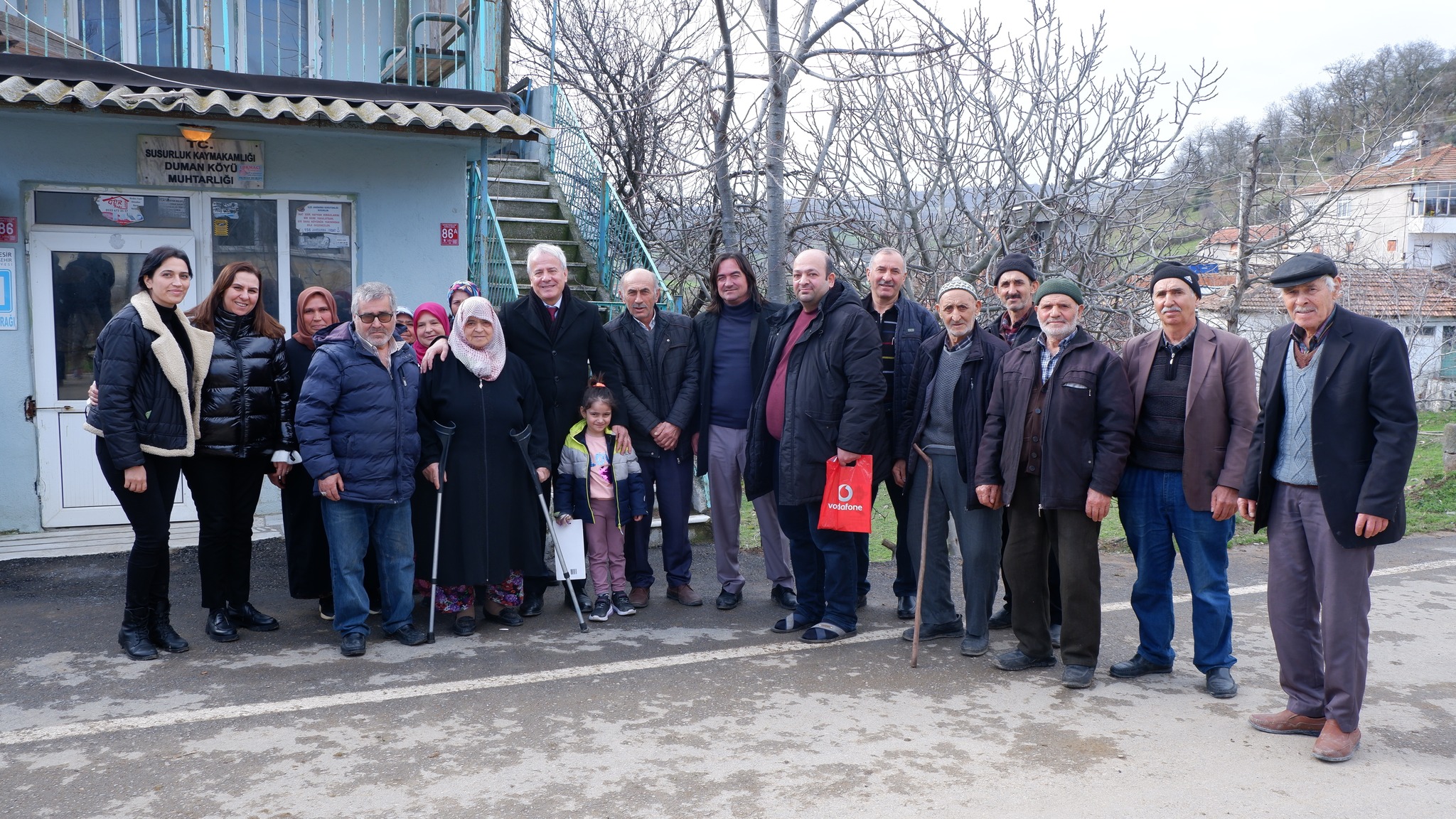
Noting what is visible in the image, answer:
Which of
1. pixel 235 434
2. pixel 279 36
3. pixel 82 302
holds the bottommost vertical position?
pixel 235 434

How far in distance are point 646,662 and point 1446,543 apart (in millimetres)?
6820

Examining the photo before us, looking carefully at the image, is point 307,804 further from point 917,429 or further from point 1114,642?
point 1114,642

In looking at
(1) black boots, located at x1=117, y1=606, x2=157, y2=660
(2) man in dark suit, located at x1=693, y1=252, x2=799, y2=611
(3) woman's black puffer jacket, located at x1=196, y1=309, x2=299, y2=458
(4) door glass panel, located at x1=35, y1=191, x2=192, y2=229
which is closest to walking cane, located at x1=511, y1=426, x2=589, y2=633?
(2) man in dark suit, located at x1=693, y1=252, x2=799, y2=611

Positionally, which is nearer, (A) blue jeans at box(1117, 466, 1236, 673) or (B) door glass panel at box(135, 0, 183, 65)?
(A) blue jeans at box(1117, 466, 1236, 673)

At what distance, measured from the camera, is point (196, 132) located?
23.7 ft

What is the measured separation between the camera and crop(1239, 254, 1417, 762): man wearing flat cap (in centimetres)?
392

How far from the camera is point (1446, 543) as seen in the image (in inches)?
327

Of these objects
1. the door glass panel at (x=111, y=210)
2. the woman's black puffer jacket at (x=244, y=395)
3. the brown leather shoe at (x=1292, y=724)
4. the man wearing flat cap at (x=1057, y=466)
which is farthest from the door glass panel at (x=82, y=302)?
the brown leather shoe at (x=1292, y=724)

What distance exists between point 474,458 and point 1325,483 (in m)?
3.87

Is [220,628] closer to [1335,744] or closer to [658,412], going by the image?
[658,412]

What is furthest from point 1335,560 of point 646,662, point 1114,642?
point 646,662

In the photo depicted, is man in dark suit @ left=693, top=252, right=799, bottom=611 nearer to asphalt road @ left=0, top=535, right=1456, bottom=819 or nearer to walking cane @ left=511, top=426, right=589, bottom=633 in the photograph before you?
asphalt road @ left=0, top=535, right=1456, bottom=819

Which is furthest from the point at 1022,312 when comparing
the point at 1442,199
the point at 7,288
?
the point at 1442,199

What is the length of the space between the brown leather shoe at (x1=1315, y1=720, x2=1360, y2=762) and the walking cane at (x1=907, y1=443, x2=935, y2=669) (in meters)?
1.72
